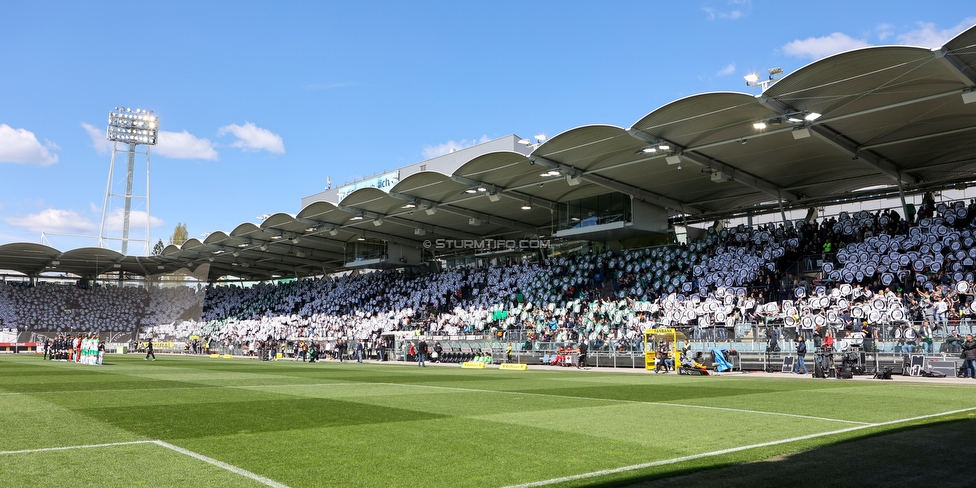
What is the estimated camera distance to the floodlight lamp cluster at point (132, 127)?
75.6m

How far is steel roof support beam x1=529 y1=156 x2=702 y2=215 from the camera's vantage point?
106 ft

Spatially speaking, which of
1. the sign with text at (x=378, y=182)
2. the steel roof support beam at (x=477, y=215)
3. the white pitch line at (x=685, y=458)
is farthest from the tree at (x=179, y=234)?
the white pitch line at (x=685, y=458)

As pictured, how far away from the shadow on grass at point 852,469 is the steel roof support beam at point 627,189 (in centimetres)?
2453

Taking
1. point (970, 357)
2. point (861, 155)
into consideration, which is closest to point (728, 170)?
point (861, 155)

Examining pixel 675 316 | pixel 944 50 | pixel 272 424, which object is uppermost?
pixel 944 50

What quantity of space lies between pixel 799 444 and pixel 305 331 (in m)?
50.9

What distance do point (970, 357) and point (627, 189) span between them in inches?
721

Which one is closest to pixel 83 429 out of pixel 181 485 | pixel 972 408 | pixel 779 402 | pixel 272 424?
pixel 272 424

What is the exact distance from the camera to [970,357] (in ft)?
69.8

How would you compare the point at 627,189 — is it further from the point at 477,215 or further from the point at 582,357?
the point at 477,215

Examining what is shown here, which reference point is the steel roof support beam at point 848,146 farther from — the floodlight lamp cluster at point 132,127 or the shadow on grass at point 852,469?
the floodlight lamp cluster at point 132,127

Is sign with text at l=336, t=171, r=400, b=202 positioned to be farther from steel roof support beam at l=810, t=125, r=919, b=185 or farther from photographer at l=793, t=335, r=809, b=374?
photographer at l=793, t=335, r=809, b=374

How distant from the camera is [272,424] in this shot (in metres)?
10.0

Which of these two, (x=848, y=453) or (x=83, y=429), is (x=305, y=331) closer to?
(x=83, y=429)
